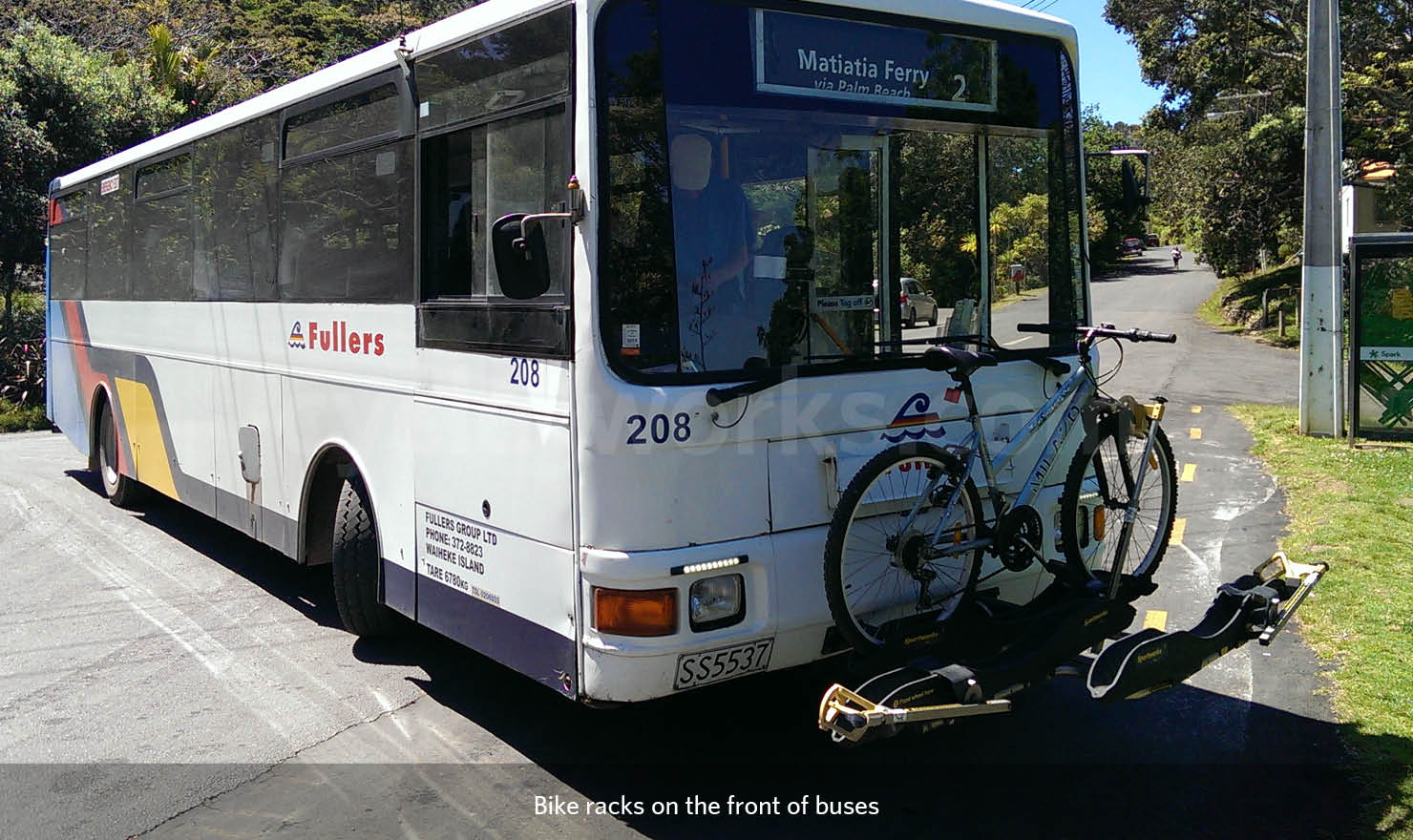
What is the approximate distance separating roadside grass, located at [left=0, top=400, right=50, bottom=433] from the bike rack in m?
16.3

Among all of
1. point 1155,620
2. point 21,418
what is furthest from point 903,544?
point 21,418

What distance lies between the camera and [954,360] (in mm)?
4695

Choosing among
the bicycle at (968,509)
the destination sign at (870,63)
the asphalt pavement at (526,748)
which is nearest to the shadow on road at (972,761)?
the asphalt pavement at (526,748)

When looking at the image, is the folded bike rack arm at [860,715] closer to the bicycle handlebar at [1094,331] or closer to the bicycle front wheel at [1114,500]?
the bicycle front wheel at [1114,500]

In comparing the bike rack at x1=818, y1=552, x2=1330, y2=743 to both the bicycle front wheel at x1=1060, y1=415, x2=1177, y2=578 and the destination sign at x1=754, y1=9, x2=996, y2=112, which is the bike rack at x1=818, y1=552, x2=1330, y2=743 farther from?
the destination sign at x1=754, y1=9, x2=996, y2=112

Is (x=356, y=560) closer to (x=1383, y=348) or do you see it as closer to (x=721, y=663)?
(x=721, y=663)

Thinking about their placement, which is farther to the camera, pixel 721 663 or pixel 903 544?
pixel 903 544

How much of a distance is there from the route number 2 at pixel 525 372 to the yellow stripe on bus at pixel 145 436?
5.18 metres

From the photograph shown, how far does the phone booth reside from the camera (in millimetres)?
12586

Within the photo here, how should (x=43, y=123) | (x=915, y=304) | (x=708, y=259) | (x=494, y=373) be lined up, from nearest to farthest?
1. (x=708, y=259)
2. (x=494, y=373)
3. (x=915, y=304)
4. (x=43, y=123)

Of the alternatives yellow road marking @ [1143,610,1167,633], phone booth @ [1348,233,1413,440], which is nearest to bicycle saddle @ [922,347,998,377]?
yellow road marking @ [1143,610,1167,633]

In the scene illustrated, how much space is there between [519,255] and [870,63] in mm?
1721

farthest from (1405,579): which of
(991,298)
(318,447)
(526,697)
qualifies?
(318,447)

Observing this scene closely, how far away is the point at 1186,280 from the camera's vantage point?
50938 millimetres
